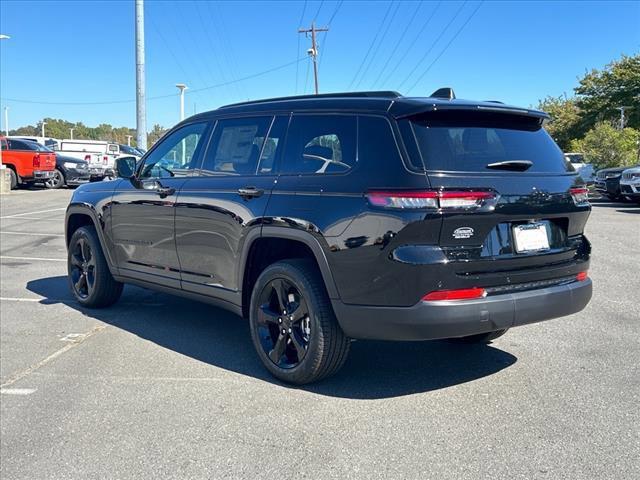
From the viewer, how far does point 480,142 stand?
3842 millimetres

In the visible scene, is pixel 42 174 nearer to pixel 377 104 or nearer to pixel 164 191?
pixel 164 191

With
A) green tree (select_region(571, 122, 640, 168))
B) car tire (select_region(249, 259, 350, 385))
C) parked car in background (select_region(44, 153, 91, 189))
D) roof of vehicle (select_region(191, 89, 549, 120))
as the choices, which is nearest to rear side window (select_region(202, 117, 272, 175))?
roof of vehicle (select_region(191, 89, 549, 120))

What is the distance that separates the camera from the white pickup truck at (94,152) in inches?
1024

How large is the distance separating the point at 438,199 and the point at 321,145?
103 cm

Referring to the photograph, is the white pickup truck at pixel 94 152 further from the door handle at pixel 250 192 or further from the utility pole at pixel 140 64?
the door handle at pixel 250 192

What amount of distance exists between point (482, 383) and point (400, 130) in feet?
5.91

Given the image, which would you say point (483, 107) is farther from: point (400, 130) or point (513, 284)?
point (513, 284)

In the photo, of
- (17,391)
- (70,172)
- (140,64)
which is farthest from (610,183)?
(70,172)

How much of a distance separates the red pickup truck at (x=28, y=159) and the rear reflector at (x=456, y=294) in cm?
2267

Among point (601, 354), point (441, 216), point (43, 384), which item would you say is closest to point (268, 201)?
point (441, 216)

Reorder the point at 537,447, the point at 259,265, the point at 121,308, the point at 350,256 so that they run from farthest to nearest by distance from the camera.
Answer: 1. the point at 121,308
2. the point at 259,265
3. the point at 350,256
4. the point at 537,447

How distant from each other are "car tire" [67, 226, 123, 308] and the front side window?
1.09 meters

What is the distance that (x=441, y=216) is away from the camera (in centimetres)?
343

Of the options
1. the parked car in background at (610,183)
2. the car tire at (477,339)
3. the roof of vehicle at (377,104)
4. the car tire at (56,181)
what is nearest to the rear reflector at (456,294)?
the roof of vehicle at (377,104)
